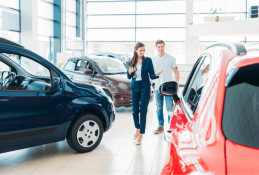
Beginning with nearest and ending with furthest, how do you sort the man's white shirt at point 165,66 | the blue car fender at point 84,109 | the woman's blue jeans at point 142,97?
the blue car fender at point 84,109, the woman's blue jeans at point 142,97, the man's white shirt at point 165,66

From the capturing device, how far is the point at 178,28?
17.3 m

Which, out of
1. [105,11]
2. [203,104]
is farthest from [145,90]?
[105,11]

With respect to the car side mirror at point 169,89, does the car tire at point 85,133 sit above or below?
below

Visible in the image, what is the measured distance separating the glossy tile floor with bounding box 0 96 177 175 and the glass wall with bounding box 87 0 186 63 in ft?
44.4

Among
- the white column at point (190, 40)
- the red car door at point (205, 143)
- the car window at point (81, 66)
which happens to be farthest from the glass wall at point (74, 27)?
the red car door at point (205, 143)

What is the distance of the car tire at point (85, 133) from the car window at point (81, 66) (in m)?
3.47

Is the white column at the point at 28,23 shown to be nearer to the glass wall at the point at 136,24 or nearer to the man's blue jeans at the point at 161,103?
the glass wall at the point at 136,24

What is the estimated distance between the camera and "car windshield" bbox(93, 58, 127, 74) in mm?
7323

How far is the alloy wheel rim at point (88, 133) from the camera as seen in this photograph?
3871 mm

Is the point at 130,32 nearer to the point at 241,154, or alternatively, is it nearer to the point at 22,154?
the point at 22,154

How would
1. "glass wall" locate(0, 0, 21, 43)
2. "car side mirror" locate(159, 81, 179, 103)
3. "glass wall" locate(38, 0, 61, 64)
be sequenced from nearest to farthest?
1. "car side mirror" locate(159, 81, 179, 103)
2. "glass wall" locate(0, 0, 21, 43)
3. "glass wall" locate(38, 0, 61, 64)

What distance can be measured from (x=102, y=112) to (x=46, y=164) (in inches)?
39.8

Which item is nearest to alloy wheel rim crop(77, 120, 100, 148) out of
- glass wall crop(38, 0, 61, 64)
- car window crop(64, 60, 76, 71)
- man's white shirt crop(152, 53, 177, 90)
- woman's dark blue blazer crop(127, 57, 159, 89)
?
woman's dark blue blazer crop(127, 57, 159, 89)

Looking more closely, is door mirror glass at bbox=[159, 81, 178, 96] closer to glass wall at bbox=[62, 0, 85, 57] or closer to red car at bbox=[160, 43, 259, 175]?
red car at bbox=[160, 43, 259, 175]
